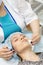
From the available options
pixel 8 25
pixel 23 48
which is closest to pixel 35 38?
pixel 23 48

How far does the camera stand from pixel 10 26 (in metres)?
1.66

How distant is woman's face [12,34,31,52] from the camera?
1.45m

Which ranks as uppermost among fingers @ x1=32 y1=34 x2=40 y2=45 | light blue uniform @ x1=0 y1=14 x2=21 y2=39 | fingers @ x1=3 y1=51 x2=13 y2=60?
light blue uniform @ x1=0 y1=14 x2=21 y2=39

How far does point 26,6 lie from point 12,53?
0.58 meters

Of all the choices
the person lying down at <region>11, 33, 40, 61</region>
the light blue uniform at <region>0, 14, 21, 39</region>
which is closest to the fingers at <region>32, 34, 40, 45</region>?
the person lying down at <region>11, 33, 40, 61</region>

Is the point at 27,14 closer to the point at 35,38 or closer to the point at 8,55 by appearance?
the point at 35,38

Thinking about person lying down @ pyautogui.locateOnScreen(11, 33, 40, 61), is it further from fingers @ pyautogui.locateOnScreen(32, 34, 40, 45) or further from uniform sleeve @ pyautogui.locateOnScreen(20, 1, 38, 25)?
uniform sleeve @ pyautogui.locateOnScreen(20, 1, 38, 25)

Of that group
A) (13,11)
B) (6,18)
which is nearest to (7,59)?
(6,18)

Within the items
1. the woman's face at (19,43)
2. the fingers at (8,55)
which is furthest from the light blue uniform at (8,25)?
the fingers at (8,55)

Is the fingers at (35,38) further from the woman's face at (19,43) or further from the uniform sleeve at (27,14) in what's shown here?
the uniform sleeve at (27,14)

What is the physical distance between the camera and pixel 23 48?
4.76 feet

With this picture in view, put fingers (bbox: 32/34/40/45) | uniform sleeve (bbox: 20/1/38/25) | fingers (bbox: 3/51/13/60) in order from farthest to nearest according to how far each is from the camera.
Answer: uniform sleeve (bbox: 20/1/38/25) → fingers (bbox: 32/34/40/45) → fingers (bbox: 3/51/13/60)

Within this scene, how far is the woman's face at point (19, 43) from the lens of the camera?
145 cm

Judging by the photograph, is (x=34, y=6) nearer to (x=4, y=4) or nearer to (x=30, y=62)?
Answer: (x=4, y=4)
